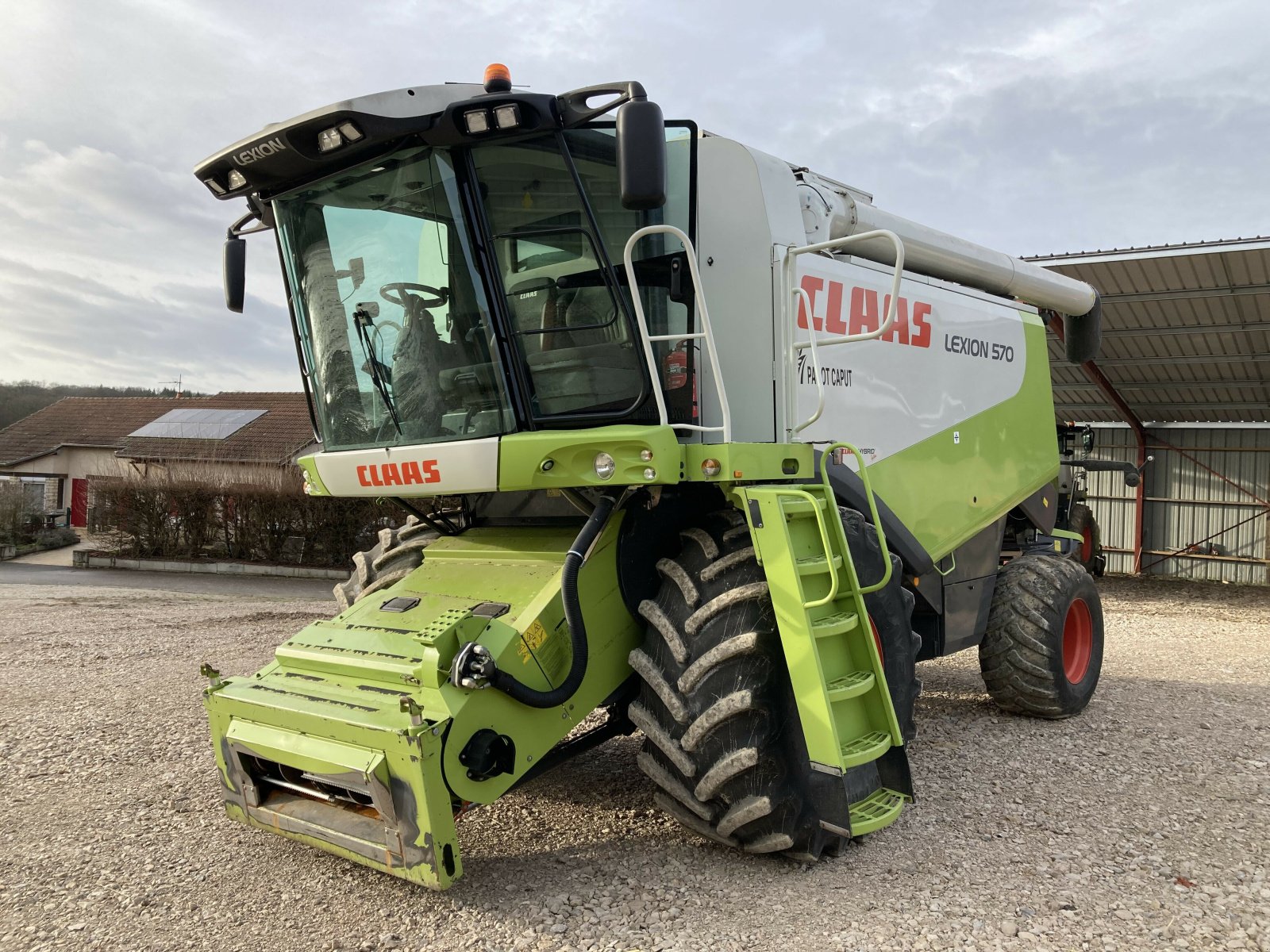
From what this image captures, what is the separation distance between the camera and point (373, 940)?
2963mm

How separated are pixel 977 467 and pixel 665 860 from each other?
9.89 feet

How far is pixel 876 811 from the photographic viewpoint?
3.39 m

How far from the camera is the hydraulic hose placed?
10.7 ft

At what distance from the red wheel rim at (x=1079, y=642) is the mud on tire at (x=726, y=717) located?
326cm

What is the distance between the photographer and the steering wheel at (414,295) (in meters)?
3.62

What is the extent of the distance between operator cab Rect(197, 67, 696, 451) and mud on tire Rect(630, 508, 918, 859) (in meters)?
0.76

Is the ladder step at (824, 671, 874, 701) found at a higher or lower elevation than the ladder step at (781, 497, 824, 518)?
lower

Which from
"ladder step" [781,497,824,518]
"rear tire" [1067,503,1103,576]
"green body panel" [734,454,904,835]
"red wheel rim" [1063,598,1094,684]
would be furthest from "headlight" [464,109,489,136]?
"rear tire" [1067,503,1103,576]

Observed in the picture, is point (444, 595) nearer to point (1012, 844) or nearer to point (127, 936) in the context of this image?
point (127, 936)

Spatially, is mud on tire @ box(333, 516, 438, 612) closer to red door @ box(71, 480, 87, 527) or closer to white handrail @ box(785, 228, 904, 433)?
white handrail @ box(785, 228, 904, 433)

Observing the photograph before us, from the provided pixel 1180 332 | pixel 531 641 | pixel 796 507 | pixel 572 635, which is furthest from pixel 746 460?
pixel 1180 332

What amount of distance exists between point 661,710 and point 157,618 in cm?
839

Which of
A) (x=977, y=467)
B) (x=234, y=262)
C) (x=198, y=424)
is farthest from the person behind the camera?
(x=198, y=424)

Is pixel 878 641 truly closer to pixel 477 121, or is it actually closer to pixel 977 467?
pixel 977 467
